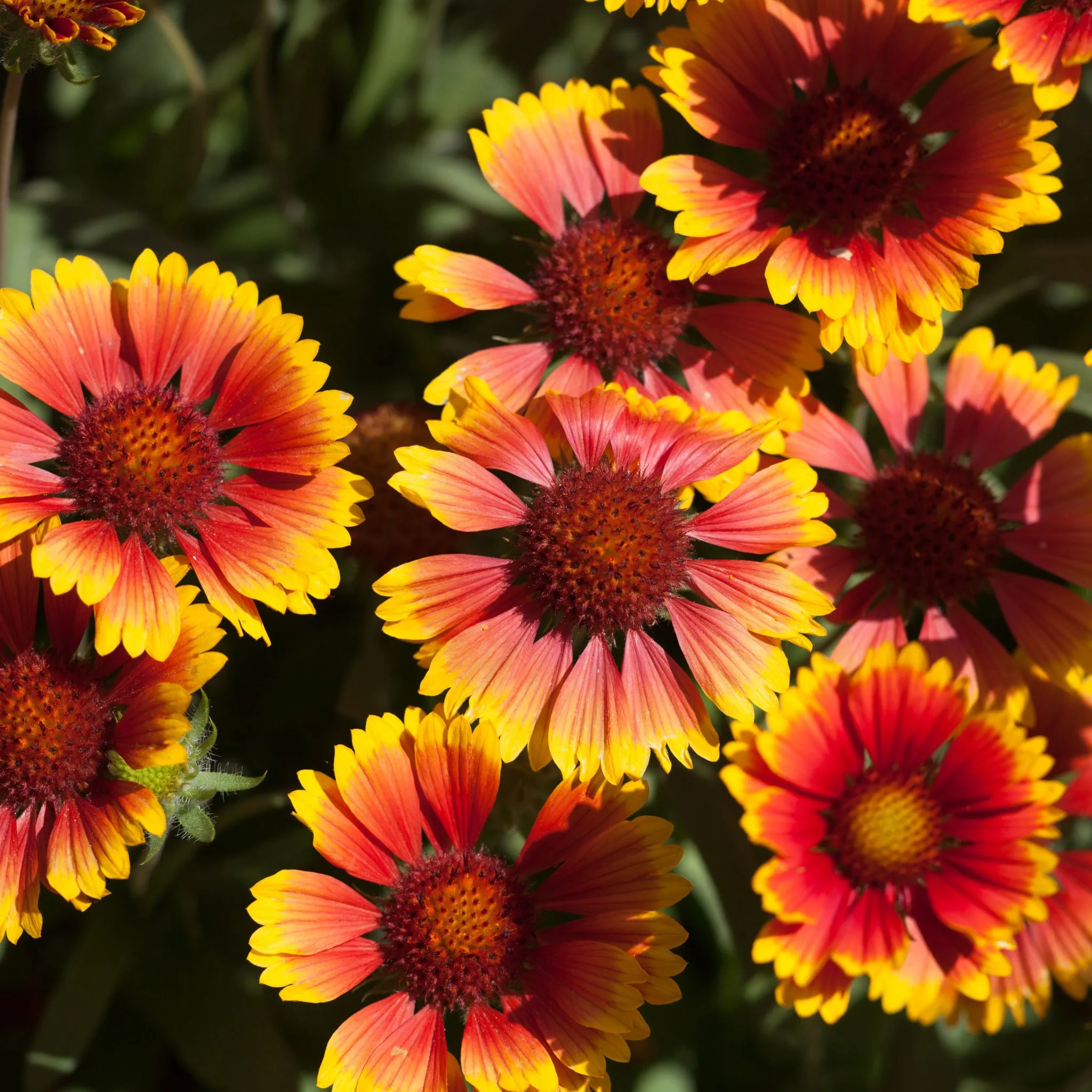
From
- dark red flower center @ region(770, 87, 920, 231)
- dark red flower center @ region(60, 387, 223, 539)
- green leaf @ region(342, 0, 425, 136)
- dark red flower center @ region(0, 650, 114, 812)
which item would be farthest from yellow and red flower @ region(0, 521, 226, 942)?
green leaf @ region(342, 0, 425, 136)

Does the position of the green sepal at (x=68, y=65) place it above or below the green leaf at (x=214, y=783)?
above

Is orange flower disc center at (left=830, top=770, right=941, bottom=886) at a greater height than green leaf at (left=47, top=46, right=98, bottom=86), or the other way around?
green leaf at (left=47, top=46, right=98, bottom=86)

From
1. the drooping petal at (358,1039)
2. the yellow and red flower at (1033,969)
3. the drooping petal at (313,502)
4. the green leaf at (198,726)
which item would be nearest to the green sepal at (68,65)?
the drooping petal at (313,502)

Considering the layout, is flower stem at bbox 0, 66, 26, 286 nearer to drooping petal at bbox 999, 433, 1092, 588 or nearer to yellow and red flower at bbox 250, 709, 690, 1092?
yellow and red flower at bbox 250, 709, 690, 1092

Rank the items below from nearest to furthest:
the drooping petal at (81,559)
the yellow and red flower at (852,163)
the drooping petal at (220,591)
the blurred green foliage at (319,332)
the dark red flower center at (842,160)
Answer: the drooping petal at (81,559), the drooping petal at (220,591), the yellow and red flower at (852,163), the dark red flower center at (842,160), the blurred green foliage at (319,332)

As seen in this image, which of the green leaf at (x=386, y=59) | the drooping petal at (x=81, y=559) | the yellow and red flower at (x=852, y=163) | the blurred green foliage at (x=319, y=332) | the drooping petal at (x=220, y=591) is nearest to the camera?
the drooping petal at (x=81, y=559)

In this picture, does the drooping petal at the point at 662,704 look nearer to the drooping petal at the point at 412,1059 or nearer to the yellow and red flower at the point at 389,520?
the yellow and red flower at the point at 389,520
